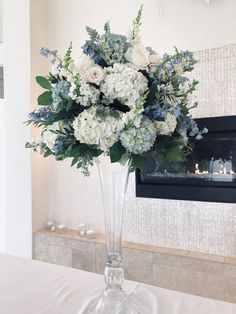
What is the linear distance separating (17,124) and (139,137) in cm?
223

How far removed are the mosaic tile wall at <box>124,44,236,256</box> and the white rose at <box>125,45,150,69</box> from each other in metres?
1.42

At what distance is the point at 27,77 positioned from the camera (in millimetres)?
2654

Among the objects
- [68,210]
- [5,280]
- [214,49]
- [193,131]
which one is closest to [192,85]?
[193,131]

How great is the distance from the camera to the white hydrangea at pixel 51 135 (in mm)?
822

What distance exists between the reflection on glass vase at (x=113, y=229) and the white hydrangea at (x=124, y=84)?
179 mm

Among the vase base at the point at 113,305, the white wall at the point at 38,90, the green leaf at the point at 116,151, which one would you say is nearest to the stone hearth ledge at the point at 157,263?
the white wall at the point at 38,90

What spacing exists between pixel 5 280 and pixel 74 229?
1.64 metres

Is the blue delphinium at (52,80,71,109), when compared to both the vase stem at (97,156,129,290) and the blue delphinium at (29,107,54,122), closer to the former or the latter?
the blue delphinium at (29,107,54,122)

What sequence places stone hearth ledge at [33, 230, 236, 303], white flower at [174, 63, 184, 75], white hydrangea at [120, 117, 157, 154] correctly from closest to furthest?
1. white hydrangea at [120, 117, 157, 154]
2. white flower at [174, 63, 184, 75]
3. stone hearth ledge at [33, 230, 236, 303]

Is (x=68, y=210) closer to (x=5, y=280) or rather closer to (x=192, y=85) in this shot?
(x=5, y=280)

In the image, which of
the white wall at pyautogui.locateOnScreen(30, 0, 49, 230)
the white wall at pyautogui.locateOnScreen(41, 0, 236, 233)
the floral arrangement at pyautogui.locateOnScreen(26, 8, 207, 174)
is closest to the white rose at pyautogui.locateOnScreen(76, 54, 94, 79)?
the floral arrangement at pyautogui.locateOnScreen(26, 8, 207, 174)

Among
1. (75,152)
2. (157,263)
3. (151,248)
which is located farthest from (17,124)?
(75,152)

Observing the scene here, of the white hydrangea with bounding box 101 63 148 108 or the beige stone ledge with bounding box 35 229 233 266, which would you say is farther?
the beige stone ledge with bounding box 35 229 233 266

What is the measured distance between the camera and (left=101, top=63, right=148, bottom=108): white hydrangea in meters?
0.74
